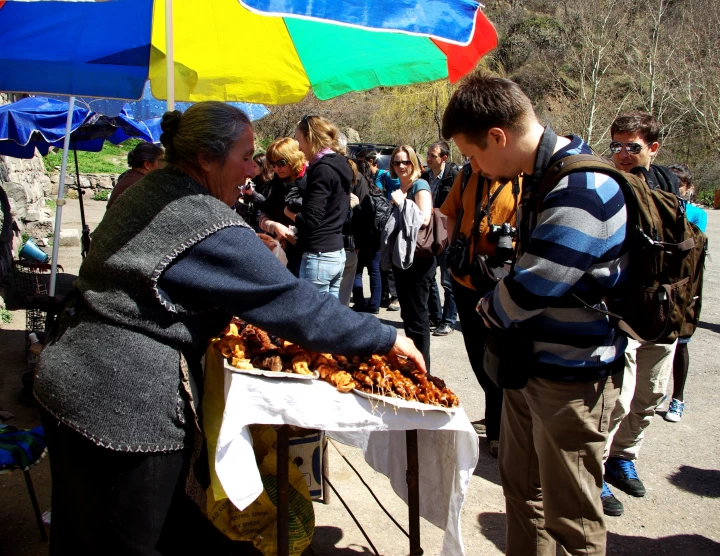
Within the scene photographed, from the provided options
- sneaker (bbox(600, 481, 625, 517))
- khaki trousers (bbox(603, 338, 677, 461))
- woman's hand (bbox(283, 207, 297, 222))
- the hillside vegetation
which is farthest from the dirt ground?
the hillside vegetation

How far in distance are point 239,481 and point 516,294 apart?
3.36 feet

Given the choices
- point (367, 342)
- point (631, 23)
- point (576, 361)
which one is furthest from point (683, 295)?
point (631, 23)

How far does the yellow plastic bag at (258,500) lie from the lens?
6.44 feet

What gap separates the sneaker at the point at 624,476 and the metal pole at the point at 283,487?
226 centimetres

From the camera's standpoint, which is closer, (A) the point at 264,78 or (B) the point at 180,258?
(B) the point at 180,258

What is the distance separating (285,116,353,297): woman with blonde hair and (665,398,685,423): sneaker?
8.89 feet

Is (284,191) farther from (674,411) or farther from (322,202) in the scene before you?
(674,411)

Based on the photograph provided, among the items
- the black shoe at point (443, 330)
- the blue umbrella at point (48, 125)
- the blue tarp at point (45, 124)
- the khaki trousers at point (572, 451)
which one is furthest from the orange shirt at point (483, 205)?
the blue tarp at point (45, 124)

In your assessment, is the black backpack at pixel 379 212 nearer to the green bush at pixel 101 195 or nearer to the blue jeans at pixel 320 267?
the blue jeans at pixel 320 267

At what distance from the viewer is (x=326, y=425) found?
1.84 metres

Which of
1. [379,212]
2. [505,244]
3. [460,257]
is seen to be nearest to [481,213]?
[460,257]

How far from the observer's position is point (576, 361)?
76.7 inches

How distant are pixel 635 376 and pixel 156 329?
2766 millimetres

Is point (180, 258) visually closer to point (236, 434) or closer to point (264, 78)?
point (236, 434)
